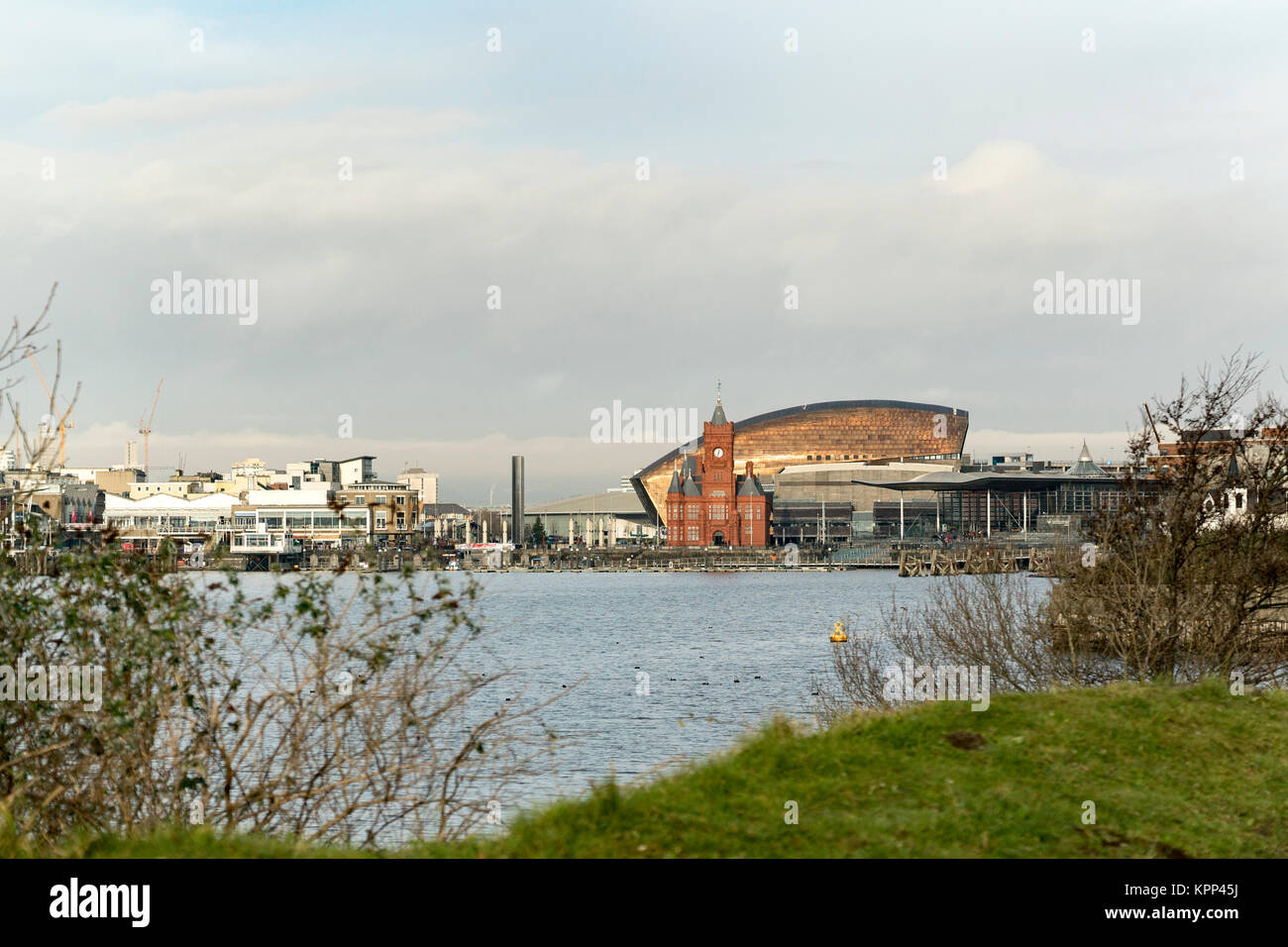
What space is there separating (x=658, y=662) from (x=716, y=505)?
143 meters

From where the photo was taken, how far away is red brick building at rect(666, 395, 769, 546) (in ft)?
627

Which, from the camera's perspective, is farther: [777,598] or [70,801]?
[777,598]

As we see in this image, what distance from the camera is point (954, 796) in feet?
34.5

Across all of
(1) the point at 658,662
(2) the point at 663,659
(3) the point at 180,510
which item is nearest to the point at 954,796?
(1) the point at 658,662

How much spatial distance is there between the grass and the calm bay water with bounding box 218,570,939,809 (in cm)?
118

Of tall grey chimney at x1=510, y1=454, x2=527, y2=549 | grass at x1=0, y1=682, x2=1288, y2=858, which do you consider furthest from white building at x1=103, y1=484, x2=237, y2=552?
grass at x1=0, y1=682, x2=1288, y2=858

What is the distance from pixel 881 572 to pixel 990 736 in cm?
16523

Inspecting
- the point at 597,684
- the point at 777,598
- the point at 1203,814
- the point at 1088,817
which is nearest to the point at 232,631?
the point at 1088,817

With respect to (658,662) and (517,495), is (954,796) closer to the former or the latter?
(658,662)

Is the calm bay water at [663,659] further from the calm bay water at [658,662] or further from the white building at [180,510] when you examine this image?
the white building at [180,510]

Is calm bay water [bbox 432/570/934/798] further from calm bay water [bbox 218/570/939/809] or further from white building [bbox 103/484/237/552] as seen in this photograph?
white building [bbox 103/484/237/552]

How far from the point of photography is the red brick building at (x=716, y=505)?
191m
